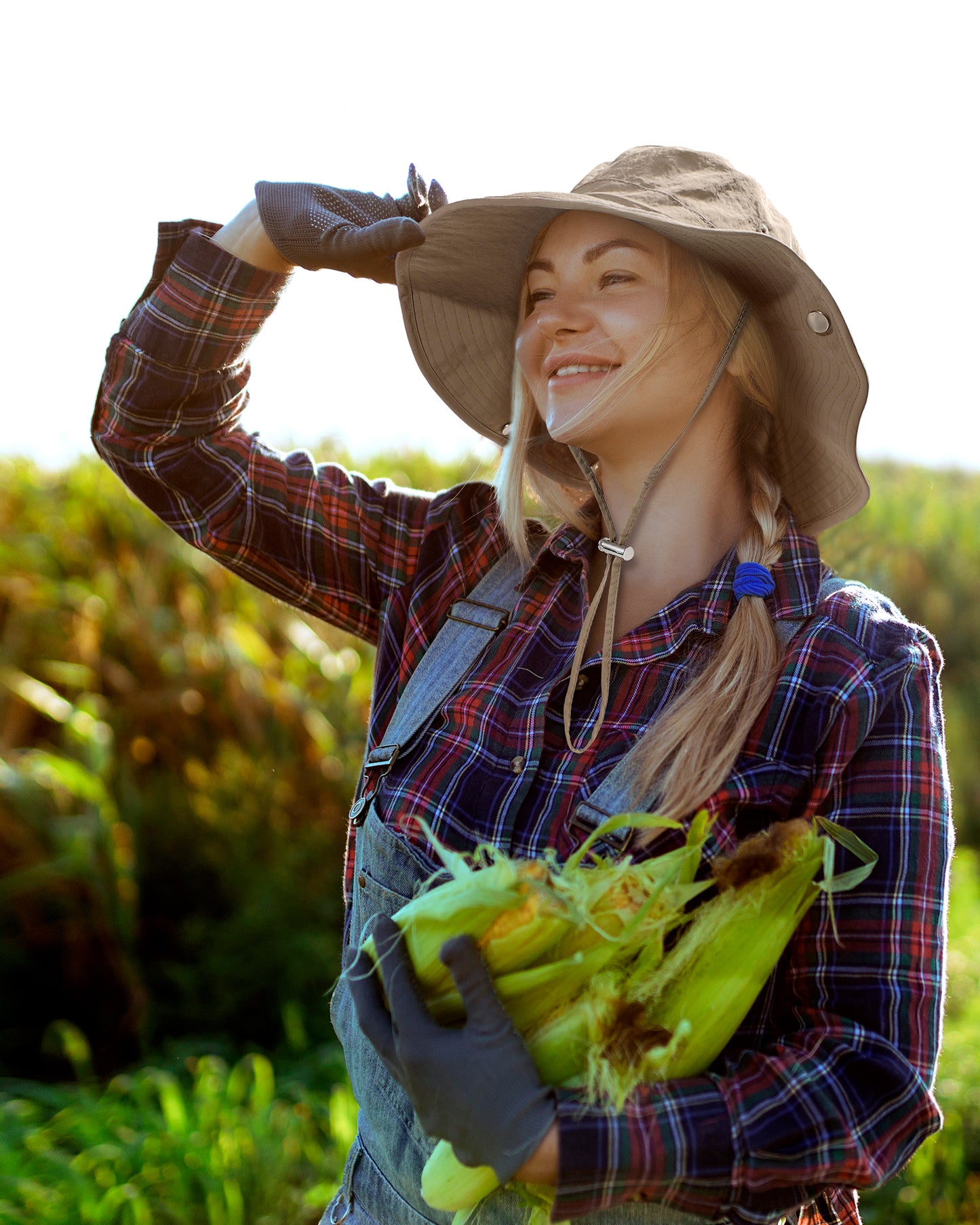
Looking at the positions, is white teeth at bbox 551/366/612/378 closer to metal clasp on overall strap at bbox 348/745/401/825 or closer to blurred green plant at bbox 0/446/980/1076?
metal clasp on overall strap at bbox 348/745/401/825

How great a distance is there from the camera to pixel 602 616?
6.10 feet

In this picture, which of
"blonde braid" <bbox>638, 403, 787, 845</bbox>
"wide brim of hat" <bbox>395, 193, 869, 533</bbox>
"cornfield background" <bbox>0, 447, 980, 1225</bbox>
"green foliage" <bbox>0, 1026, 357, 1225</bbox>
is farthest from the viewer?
"cornfield background" <bbox>0, 447, 980, 1225</bbox>

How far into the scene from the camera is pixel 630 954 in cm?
128

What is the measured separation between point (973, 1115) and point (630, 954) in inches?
102

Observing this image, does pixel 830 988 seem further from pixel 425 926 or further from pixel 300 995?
pixel 300 995

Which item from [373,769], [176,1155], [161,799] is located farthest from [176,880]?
[373,769]

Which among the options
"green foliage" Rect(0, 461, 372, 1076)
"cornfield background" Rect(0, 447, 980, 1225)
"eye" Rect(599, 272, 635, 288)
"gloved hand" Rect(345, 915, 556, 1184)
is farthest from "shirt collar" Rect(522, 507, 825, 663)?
"green foliage" Rect(0, 461, 372, 1076)

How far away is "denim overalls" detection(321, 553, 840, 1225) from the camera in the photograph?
1474 millimetres

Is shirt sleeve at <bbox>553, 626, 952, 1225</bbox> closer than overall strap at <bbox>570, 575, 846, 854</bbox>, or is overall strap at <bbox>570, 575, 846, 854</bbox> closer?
shirt sleeve at <bbox>553, 626, 952, 1225</bbox>

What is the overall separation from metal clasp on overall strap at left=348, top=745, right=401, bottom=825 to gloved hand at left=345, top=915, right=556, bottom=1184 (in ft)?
1.58

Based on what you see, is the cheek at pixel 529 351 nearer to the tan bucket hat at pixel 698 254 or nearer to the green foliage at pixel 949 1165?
the tan bucket hat at pixel 698 254

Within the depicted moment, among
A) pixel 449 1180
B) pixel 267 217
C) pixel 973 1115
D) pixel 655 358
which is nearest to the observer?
pixel 449 1180

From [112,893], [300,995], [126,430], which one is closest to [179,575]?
[112,893]

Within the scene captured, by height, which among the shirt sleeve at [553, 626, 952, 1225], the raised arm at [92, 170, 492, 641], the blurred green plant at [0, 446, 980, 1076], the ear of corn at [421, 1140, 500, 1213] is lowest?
the blurred green plant at [0, 446, 980, 1076]
